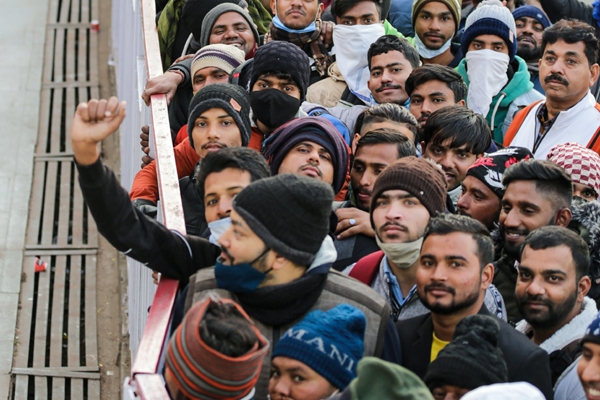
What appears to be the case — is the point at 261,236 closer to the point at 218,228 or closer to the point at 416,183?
the point at 218,228

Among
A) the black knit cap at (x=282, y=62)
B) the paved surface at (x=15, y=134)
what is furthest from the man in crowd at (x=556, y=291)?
the paved surface at (x=15, y=134)

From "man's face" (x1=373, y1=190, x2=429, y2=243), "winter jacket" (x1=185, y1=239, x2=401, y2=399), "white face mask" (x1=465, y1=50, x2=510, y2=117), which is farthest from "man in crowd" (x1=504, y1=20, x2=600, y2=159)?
"winter jacket" (x1=185, y1=239, x2=401, y2=399)

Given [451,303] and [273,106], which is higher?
[273,106]

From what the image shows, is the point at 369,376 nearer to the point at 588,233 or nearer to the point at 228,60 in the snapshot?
the point at 588,233

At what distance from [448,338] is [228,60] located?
240 centimetres

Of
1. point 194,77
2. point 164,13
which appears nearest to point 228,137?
point 194,77

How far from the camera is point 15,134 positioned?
9.02 m

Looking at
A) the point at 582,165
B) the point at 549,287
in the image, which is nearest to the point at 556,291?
the point at 549,287

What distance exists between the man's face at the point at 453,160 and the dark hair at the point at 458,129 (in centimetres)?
2

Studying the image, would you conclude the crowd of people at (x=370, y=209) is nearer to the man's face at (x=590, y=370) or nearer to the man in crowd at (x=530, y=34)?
the man's face at (x=590, y=370)

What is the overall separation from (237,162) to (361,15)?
2.62 m

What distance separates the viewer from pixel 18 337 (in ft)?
21.9

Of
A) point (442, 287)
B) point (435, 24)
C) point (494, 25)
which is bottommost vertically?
point (442, 287)

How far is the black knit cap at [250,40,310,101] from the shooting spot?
15.3 feet
